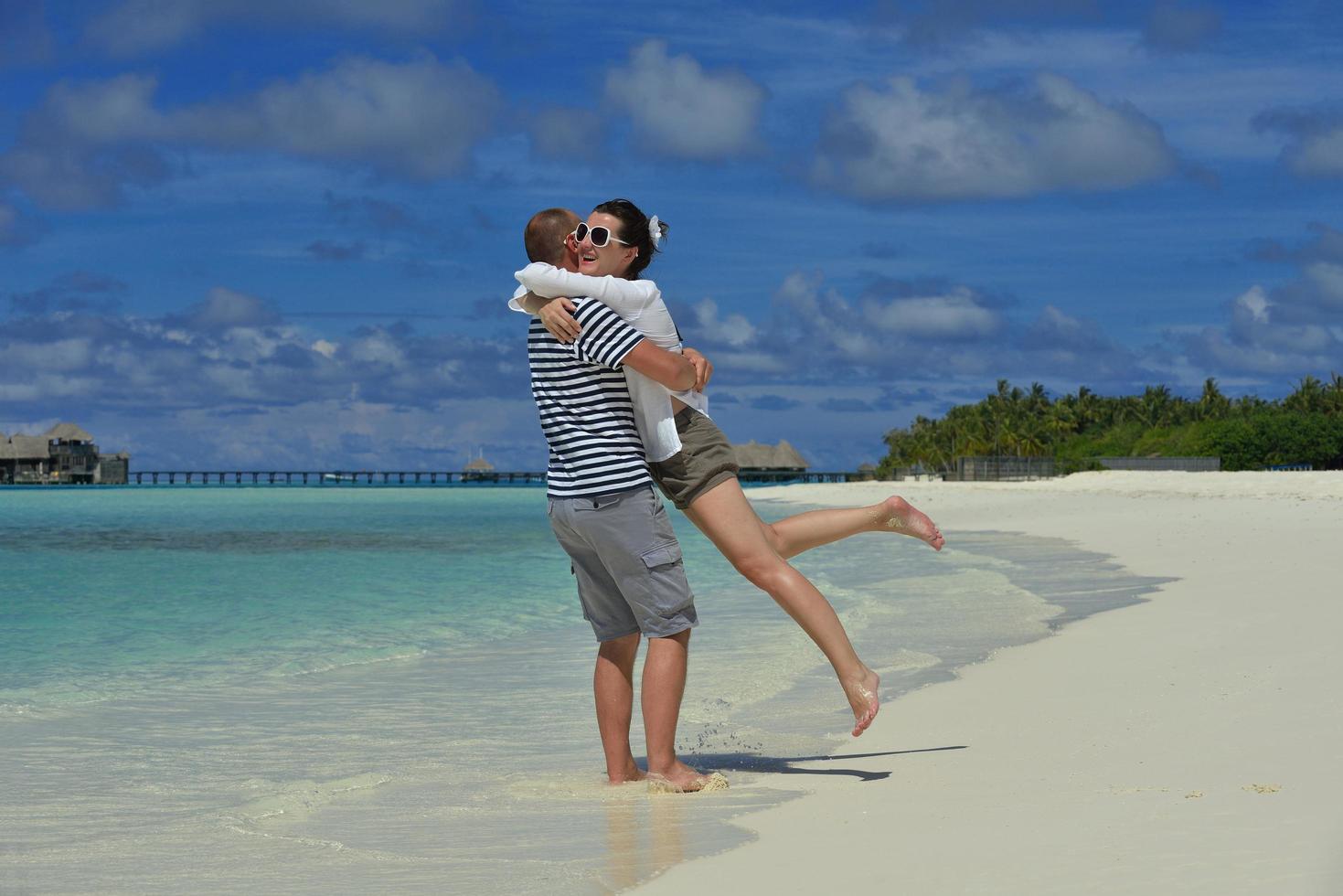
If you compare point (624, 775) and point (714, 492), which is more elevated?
point (714, 492)

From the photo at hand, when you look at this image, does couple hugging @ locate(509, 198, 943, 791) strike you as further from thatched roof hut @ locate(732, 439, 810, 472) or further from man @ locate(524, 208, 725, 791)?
thatched roof hut @ locate(732, 439, 810, 472)

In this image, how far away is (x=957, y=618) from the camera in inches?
383

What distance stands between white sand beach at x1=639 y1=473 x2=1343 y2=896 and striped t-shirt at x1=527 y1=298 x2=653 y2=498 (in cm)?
111

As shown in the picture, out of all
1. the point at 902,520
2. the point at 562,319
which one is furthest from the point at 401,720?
the point at 562,319

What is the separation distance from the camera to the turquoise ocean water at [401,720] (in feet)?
11.9

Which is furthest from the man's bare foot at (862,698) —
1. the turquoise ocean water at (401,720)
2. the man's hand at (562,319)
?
the man's hand at (562,319)

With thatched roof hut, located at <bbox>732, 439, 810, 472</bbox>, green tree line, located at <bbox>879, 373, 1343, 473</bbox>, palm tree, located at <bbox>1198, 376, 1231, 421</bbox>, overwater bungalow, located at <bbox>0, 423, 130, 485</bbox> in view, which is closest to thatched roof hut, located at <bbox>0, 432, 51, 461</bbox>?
overwater bungalow, located at <bbox>0, 423, 130, 485</bbox>

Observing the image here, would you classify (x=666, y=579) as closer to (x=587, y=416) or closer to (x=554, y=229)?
(x=587, y=416)

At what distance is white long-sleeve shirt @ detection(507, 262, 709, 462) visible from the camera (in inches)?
158

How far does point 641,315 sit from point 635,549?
0.72 m

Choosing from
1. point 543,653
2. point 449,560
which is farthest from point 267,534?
point 543,653

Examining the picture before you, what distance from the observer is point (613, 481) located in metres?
4.07

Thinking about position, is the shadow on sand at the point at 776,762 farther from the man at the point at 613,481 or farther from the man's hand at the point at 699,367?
the man's hand at the point at 699,367

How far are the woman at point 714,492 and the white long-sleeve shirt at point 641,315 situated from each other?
4cm
